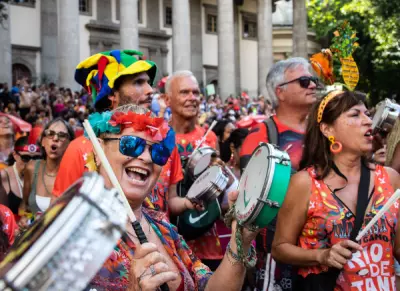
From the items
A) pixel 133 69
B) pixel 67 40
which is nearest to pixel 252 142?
pixel 133 69

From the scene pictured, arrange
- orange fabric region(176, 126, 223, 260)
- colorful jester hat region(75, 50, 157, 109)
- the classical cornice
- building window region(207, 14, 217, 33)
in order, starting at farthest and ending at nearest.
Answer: building window region(207, 14, 217, 33), the classical cornice, orange fabric region(176, 126, 223, 260), colorful jester hat region(75, 50, 157, 109)

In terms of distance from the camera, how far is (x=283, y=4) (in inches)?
2106

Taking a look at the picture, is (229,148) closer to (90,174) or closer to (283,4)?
(90,174)

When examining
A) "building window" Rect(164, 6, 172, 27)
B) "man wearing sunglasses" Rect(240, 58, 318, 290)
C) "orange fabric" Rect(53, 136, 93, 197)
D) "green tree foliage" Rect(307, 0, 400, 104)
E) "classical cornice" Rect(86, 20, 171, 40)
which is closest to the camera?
"orange fabric" Rect(53, 136, 93, 197)

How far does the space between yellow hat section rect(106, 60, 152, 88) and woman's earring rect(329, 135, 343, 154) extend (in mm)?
1279

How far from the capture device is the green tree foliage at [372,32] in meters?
27.8

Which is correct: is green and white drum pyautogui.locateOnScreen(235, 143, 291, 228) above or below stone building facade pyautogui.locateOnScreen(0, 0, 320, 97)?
below

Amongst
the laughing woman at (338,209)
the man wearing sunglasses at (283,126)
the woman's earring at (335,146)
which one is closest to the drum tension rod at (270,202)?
the laughing woman at (338,209)

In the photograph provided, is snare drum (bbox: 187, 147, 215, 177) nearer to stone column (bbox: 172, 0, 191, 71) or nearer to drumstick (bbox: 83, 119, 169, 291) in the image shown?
drumstick (bbox: 83, 119, 169, 291)

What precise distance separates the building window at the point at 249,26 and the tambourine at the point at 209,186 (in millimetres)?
39551

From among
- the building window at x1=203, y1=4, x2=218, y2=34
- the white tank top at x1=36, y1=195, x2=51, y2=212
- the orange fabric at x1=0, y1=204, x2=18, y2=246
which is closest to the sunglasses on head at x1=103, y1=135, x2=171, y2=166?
the orange fabric at x1=0, y1=204, x2=18, y2=246

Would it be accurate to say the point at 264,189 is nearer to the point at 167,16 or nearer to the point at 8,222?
→ the point at 8,222

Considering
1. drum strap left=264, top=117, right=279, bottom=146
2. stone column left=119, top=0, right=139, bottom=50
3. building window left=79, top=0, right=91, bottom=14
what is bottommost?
drum strap left=264, top=117, right=279, bottom=146

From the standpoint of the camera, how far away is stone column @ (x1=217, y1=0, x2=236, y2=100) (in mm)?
33438
